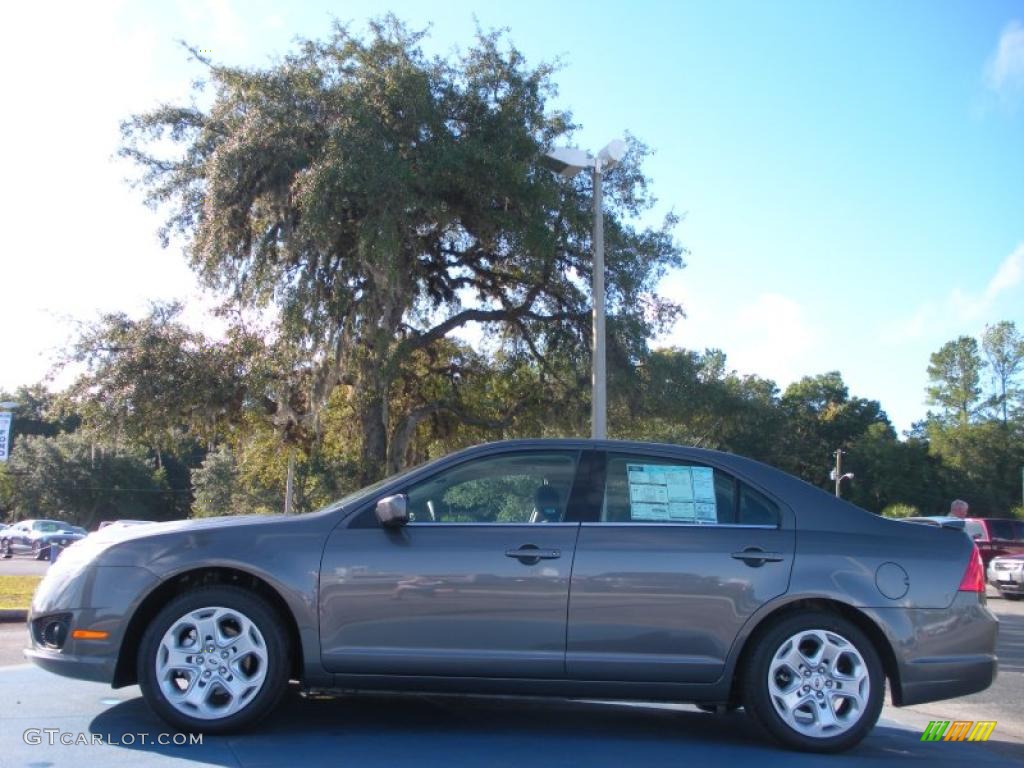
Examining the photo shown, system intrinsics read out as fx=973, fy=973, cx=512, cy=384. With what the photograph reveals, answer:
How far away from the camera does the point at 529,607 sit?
4961mm

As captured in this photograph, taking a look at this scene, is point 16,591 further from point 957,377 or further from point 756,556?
point 957,377

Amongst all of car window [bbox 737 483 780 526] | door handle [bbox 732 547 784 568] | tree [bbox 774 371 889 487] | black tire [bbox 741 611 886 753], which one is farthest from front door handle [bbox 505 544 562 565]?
tree [bbox 774 371 889 487]

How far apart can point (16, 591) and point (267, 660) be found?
10283 millimetres

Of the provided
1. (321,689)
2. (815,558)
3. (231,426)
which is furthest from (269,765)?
(231,426)

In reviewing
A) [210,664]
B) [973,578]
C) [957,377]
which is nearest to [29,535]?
[210,664]

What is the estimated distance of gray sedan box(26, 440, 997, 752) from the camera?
4.92 m

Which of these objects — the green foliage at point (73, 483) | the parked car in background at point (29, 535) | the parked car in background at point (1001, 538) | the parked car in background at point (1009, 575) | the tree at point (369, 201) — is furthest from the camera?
the green foliage at point (73, 483)

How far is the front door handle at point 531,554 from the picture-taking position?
5.01 meters

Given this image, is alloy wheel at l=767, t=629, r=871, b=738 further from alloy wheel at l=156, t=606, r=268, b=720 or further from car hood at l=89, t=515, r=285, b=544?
car hood at l=89, t=515, r=285, b=544

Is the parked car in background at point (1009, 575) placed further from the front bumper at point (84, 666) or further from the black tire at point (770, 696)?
the front bumper at point (84, 666)

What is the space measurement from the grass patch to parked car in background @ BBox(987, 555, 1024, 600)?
57.4ft

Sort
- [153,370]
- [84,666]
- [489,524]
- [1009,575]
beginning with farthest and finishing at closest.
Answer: [1009,575] < [153,370] < [489,524] < [84,666]

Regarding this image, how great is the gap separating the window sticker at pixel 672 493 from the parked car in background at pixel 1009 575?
55.2ft

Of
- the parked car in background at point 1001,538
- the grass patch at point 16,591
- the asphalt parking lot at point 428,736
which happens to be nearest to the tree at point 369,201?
the grass patch at point 16,591
